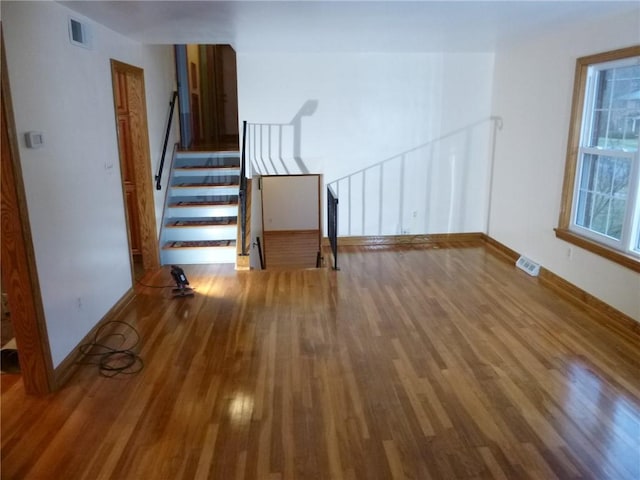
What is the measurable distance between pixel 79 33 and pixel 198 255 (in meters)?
2.65

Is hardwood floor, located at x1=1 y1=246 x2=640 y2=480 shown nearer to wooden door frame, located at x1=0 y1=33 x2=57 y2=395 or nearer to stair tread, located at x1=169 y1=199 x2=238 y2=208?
wooden door frame, located at x1=0 y1=33 x2=57 y2=395

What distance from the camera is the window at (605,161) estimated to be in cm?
349

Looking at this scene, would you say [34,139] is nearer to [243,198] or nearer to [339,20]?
[339,20]

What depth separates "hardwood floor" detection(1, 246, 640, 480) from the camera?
7.27 ft

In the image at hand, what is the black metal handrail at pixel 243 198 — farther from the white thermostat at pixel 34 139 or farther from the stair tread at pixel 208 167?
the white thermostat at pixel 34 139

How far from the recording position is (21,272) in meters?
2.60

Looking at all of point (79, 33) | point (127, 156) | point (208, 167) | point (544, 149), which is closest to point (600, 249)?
point (544, 149)

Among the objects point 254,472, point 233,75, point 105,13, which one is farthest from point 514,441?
point 233,75

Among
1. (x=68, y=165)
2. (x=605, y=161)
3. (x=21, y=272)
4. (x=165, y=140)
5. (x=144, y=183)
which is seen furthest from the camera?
(x=165, y=140)

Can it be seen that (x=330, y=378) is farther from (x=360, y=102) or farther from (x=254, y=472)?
(x=360, y=102)

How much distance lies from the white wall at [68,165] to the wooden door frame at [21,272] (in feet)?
0.23

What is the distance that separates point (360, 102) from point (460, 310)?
9.63 feet

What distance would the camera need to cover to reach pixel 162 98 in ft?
18.5

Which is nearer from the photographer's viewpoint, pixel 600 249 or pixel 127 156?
pixel 600 249
